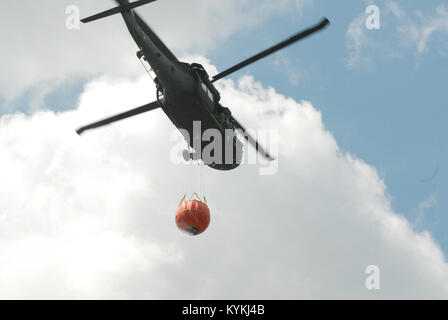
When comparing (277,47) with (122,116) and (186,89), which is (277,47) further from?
(122,116)

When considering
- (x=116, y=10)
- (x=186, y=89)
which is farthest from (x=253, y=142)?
(x=116, y=10)

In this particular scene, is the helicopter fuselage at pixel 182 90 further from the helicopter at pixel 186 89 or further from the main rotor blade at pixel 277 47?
the main rotor blade at pixel 277 47

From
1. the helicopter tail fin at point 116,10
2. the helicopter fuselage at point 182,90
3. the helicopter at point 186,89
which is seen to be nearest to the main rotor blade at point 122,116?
the helicopter at point 186,89

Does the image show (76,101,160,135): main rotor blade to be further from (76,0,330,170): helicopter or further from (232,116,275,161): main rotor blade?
(232,116,275,161): main rotor blade

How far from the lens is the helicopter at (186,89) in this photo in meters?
23.9

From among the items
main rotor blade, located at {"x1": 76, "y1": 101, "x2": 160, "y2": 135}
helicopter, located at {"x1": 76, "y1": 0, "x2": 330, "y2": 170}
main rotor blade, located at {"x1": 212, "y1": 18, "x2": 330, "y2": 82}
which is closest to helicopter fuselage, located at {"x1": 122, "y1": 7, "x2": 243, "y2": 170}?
helicopter, located at {"x1": 76, "y1": 0, "x2": 330, "y2": 170}

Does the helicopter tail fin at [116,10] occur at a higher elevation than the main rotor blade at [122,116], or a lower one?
higher

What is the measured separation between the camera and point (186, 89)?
82.7 feet

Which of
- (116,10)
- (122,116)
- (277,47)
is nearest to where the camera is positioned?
(116,10)

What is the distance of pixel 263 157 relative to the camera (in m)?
31.0

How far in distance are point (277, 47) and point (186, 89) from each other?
441cm
